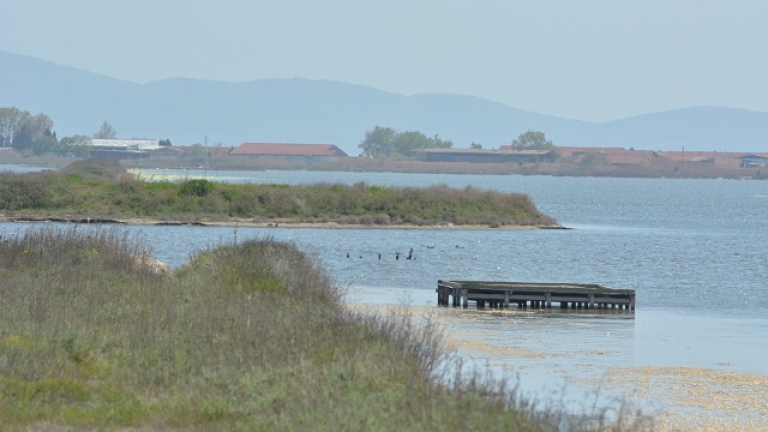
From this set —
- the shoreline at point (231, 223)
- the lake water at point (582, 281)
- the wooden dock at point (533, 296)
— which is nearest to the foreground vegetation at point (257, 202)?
the shoreline at point (231, 223)

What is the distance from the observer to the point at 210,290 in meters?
28.5

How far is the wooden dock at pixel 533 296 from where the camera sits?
43.1 meters

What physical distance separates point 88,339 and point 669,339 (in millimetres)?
20144

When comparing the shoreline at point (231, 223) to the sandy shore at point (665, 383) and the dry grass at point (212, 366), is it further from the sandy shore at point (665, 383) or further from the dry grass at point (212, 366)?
the dry grass at point (212, 366)

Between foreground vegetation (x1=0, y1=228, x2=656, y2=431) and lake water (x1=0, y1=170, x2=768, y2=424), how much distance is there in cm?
363

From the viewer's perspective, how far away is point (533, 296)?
Answer: 43.3 meters

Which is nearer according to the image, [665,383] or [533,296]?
[665,383]

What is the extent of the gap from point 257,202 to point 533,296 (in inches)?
2063

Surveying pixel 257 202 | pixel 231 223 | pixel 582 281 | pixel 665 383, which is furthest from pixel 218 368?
pixel 257 202

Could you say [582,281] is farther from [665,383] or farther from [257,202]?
[257,202]

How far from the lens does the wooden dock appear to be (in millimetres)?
43094

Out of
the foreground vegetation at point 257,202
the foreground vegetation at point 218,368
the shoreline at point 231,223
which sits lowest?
the shoreline at point 231,223

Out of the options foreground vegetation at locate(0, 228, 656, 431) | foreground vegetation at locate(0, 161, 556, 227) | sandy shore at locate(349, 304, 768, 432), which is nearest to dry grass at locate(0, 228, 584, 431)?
foreground vegetation at locate(0, 228, 656, 431)

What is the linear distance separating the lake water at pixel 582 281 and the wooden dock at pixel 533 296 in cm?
83
